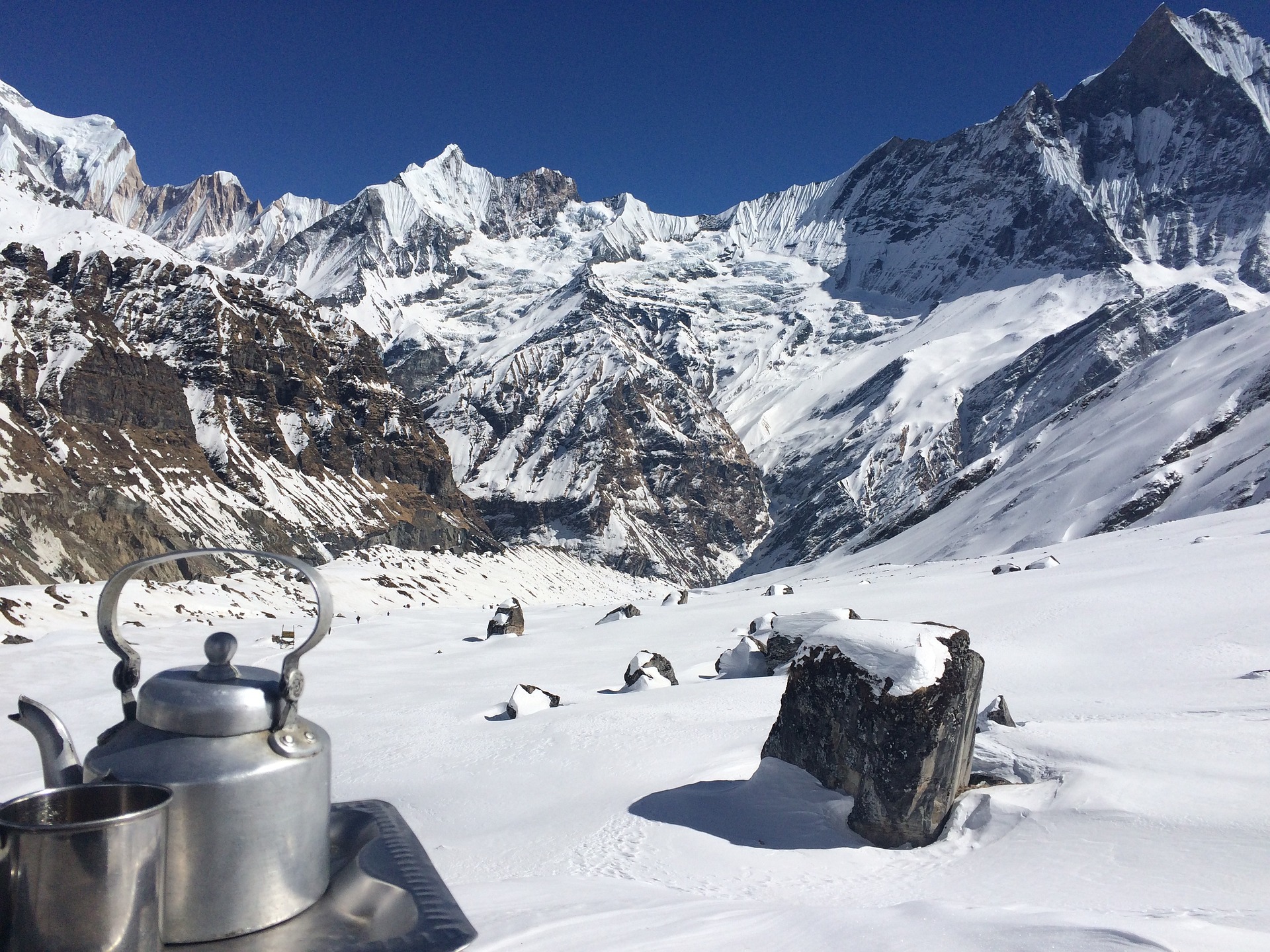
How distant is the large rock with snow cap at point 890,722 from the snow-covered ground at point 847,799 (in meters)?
0.19

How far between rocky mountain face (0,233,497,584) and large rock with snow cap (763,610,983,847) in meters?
43.8

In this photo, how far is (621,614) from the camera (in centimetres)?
2628

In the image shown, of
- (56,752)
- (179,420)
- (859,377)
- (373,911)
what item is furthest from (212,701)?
(859,377)

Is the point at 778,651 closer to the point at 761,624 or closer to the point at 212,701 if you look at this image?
the point at 761,624

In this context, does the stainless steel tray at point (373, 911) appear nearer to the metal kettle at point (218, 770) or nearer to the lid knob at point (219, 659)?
the metal kettle at point (218, 770)

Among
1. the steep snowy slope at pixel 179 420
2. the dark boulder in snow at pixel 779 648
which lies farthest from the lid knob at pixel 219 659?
the steep snowy slope at pixel 179 420

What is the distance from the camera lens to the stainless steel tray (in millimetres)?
2561

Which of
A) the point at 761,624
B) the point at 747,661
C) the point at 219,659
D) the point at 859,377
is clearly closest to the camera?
the point at 219,659

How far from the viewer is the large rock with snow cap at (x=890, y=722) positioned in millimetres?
5859

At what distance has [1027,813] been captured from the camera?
5.67 metres

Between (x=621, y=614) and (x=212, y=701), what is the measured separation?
78.8ft

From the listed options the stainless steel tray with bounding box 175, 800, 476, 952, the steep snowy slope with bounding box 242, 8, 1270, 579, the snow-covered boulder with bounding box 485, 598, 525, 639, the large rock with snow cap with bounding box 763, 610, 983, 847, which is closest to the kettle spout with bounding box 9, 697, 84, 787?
the stainless steel tray with bounding box 175, 800, 476, 952

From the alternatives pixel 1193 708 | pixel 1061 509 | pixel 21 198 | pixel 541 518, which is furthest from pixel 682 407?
pixel 1193 708

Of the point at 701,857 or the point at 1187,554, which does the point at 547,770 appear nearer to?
the point at 701,857
